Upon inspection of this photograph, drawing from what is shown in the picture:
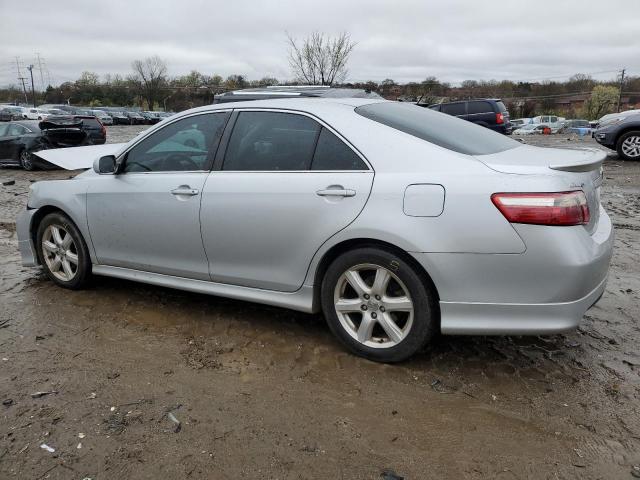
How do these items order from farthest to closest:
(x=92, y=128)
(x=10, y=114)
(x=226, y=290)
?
(x=10, y=114), (x=92, y=128), (x=226, y=290)

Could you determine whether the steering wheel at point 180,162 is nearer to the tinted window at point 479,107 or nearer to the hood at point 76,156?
the hood at point 76,156

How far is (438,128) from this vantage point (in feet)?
11.1

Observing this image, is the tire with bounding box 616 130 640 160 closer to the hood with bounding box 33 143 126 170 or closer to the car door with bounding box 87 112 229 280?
the hood with bounding box 33 143 126 170

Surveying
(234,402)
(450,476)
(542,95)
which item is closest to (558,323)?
(450,476)

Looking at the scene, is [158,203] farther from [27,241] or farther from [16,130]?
[16,130]

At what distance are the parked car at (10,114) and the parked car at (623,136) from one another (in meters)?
44.8

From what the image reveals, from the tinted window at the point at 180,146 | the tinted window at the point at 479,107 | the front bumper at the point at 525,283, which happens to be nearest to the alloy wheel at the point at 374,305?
the front bumper at the point at 525,283

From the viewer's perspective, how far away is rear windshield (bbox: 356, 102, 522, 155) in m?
3.15

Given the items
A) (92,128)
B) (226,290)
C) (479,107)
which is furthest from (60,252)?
(479,107)

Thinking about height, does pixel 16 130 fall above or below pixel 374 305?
above

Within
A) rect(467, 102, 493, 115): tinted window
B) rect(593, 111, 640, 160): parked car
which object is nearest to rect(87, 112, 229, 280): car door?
rect(593, 111, 640, 160): parked car

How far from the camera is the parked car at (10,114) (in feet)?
147

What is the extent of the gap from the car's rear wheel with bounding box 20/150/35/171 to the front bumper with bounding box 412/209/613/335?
14.6m

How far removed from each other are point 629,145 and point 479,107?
741 centimetres
